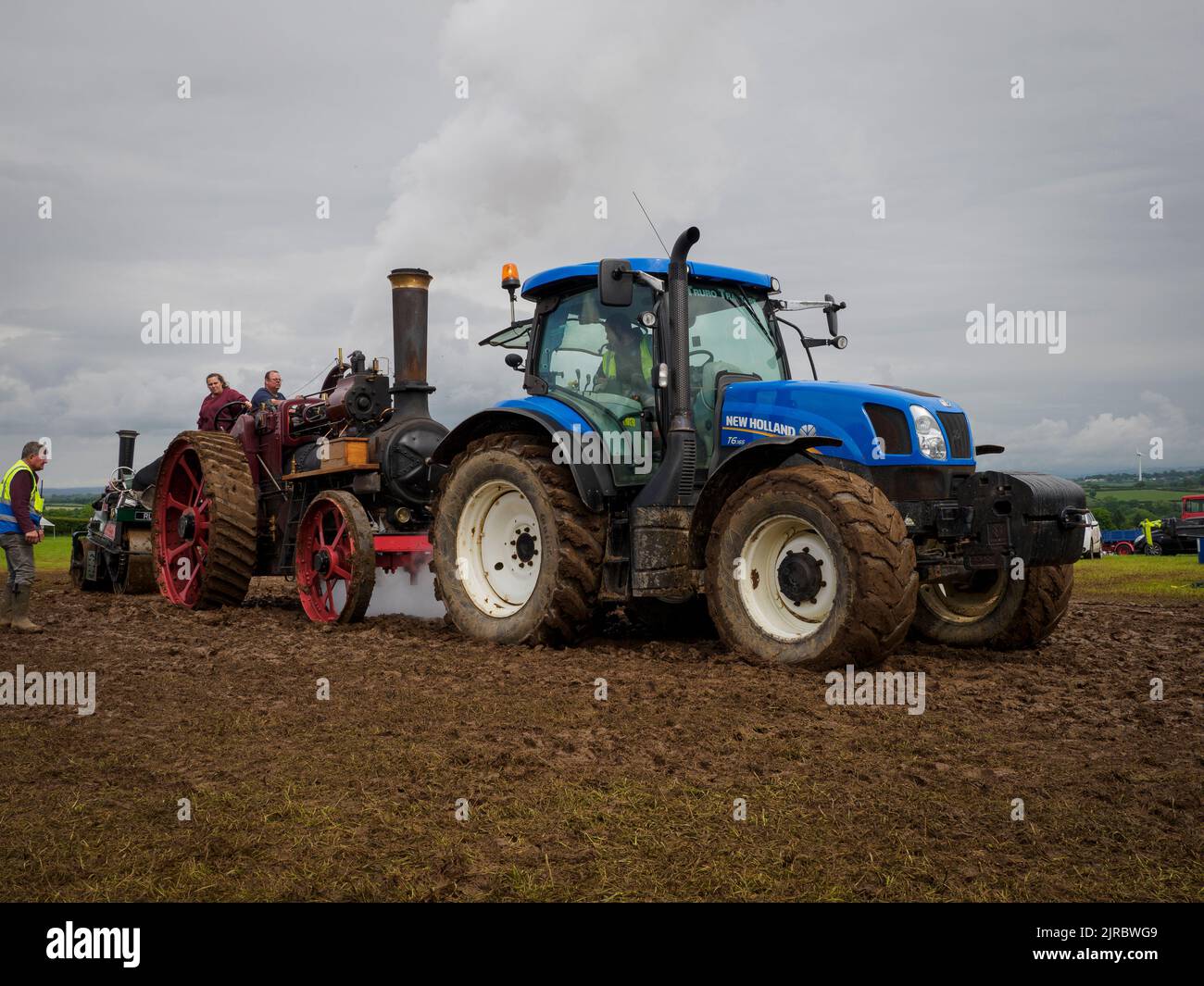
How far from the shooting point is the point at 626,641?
849 cm

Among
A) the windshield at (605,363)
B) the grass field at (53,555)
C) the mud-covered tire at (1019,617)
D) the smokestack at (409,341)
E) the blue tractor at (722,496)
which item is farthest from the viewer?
the grass field at (53,555)

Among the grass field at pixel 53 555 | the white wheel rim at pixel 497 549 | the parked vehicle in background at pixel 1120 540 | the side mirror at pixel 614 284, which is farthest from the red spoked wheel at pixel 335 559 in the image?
the parked vehicle in background at pixel 1120 540

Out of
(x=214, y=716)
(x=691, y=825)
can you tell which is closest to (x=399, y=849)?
(x=691, y=825)

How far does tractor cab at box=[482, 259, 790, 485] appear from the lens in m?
7.77

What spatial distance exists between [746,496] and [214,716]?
3299 millimetres

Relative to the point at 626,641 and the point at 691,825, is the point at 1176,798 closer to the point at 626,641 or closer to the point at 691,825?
the point at 691,825

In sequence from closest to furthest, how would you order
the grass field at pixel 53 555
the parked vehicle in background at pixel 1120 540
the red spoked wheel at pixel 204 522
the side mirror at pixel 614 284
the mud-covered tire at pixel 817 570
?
the mud-covered tire at pixel 817 570 < the side mirror at pixel 614 284 < the red spoked wheel at pixel 204 522 < the grass field at pixel 53 555 < the parked vehicle in background at pixel 1120 540

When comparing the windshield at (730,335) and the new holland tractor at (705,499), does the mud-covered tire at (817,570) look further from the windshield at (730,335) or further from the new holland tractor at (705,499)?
the windshield at (730,335)

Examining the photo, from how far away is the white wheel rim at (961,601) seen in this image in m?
7.79

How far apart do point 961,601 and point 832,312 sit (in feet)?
7.73

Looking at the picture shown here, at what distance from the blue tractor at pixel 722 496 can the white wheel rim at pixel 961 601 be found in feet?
0.05

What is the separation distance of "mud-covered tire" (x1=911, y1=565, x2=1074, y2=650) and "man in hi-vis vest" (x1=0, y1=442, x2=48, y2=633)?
7.68 metres

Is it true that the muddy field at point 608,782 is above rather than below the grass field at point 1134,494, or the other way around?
below

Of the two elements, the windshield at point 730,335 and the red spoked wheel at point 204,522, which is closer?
the windshield at point 730,335
